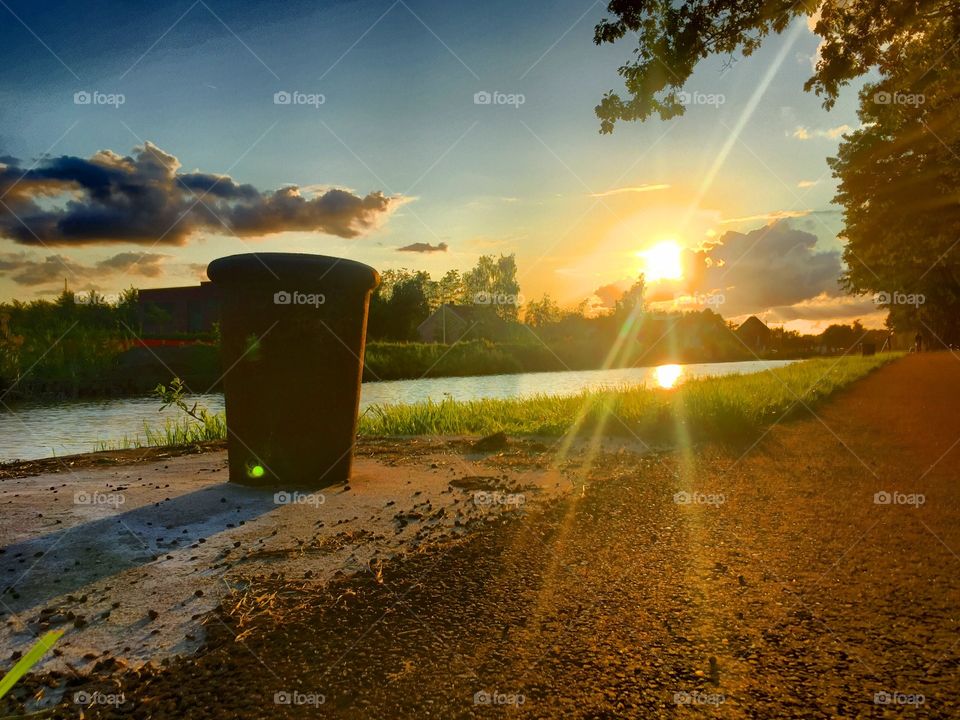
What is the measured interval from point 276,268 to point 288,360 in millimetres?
833

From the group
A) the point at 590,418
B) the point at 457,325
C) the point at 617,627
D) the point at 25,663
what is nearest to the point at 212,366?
the point at 590,418

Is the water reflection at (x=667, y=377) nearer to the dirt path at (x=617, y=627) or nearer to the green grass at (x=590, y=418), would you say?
the green grass at (x=590, y=418)

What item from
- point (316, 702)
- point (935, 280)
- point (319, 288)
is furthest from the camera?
point (935, 280)

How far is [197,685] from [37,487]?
4.80m

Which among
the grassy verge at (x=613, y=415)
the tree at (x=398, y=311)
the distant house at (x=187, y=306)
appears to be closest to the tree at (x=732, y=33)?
the grassy verge at (x=613, y=415)

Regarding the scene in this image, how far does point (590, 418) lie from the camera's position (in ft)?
38.5

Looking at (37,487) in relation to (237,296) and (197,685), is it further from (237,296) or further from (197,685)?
(197,685)

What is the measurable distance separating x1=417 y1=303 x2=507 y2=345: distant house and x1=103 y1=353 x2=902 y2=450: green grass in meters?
43.3

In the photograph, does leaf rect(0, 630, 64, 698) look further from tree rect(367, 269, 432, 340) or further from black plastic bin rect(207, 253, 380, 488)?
tree rect(367, 269, 432, 340)

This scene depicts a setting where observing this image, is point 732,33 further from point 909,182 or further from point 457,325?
point 457,325

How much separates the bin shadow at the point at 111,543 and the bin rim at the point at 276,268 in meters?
1.94

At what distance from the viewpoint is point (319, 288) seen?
19.4ft

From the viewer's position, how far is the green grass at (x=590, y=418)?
10.5 m

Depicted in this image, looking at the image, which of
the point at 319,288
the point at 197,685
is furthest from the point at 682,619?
the point at 319,288
